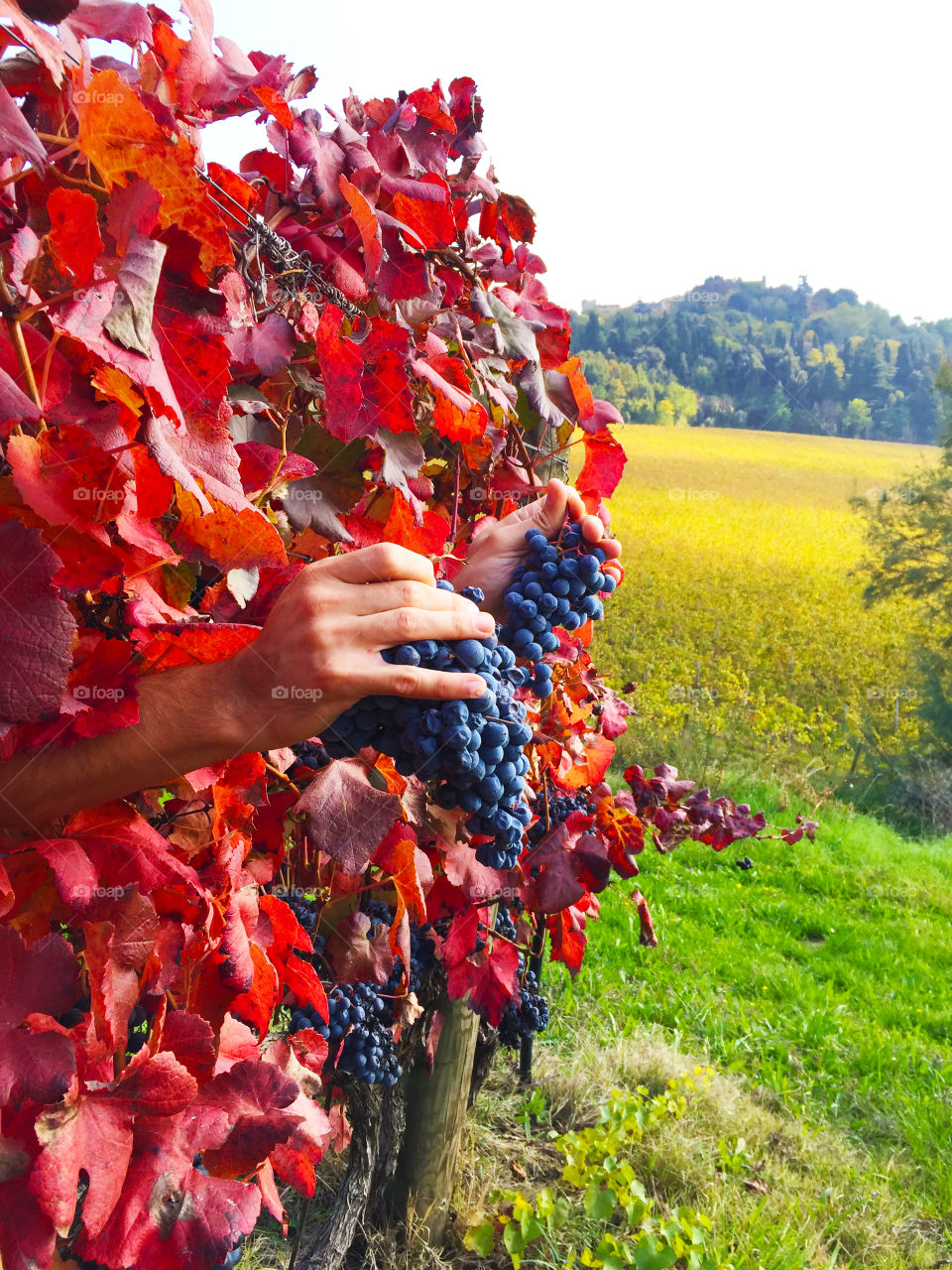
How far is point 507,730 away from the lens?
0.98 meters

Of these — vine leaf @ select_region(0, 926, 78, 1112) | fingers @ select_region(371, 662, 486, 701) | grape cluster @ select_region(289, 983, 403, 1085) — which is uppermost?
fingers @ select_region(371, 662, 486, 701)

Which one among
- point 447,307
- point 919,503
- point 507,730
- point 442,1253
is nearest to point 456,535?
point 447,307

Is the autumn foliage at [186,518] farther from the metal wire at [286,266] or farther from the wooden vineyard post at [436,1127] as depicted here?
the wooden vineyard post at [436,1127]

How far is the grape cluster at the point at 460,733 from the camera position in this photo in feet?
2.93

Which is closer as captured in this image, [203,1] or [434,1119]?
[203,1]

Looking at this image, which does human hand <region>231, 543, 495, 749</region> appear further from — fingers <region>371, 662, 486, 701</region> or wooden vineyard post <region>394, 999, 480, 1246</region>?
wooden vineyard post <region>394, 999, 480, 1246</region>

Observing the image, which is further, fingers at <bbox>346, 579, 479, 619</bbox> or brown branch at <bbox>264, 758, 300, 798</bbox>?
brown branch at <bbox>264, 758, 300, 798</bbox>

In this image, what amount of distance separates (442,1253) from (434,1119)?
445mm

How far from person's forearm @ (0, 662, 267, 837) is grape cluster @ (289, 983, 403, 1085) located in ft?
3.05

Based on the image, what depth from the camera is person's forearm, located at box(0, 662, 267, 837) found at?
2.89ft

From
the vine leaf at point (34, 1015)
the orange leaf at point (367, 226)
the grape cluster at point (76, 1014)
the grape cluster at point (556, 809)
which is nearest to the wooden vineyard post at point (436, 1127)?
the grape cluster at point (556, 809)

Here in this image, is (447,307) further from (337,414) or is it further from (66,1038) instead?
(66,1038)

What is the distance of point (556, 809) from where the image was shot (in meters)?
2.06

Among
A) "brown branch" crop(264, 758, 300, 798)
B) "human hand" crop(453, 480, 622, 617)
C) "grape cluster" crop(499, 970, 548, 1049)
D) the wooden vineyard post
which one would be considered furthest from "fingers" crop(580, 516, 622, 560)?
"grape cluster" crop(499, 970, 548, 1049)
